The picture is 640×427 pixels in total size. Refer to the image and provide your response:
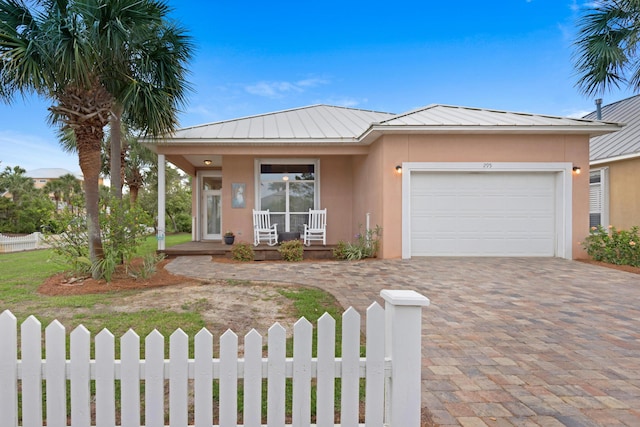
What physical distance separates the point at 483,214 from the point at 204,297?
705 cm

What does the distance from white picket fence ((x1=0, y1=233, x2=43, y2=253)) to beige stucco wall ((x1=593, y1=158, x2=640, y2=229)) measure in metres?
20.7

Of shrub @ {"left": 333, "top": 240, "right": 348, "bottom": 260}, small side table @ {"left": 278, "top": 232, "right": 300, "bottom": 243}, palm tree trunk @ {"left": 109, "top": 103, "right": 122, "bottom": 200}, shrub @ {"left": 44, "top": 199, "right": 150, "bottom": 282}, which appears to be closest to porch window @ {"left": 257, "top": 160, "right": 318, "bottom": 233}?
small side table @ {"left": 278, "top": 232, "right": 300, "bottom": 243}

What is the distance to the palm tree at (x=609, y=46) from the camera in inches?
284

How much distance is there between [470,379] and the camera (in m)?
2.42

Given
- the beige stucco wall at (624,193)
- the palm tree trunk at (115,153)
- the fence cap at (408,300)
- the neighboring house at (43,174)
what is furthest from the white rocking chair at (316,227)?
the neighboring house at (43,174)

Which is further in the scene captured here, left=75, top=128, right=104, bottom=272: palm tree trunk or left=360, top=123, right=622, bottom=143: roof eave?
left=360, top=123, right=622, bottom=143: roof eave

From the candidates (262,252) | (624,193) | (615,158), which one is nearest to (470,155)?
(615,158)

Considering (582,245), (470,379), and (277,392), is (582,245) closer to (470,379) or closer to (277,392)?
(470,379)

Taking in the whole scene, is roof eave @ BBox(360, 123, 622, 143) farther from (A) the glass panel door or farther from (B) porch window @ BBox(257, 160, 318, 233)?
(A) the glass panel door

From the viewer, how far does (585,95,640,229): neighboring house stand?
9.57m

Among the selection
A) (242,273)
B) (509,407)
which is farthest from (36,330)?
(242,273)

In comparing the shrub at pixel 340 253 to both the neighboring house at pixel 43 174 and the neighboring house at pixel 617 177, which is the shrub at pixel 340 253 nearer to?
the neighboring house at pixel 617 177

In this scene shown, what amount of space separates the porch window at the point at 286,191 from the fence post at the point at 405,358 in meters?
9.19

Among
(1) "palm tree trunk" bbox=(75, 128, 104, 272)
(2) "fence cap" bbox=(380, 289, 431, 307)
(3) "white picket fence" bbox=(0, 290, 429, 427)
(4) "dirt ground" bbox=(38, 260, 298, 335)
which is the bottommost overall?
(4) "dirt ground" bbox=(38, 260, 298, 335)
